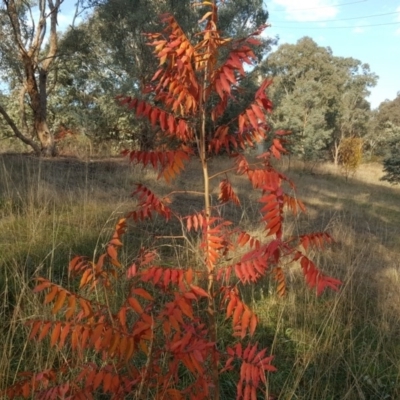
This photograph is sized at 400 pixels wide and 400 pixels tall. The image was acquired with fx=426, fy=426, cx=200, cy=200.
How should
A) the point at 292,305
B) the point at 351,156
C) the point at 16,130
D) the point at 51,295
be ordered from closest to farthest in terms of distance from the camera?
the point at 51,295, the point at 292,305, the point at 16,130, the point at 351,156

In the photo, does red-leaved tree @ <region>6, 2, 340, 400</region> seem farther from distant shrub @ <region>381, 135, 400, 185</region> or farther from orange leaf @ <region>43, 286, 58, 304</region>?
distant shrub @ <region>381, 135, 400, 185</region>

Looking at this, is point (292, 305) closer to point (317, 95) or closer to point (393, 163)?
point (393, 163)

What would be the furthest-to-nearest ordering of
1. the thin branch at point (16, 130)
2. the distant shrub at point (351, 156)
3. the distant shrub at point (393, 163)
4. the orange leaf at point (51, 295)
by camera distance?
the distant shrub at point (351, 156)
the distant shrub at point (393, 163)
the thin branch at point (16, 130)
the orange leaf at point (51, 295)

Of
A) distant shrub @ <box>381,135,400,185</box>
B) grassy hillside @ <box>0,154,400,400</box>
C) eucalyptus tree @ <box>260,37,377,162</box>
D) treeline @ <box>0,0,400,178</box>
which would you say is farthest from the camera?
eucalyptus tree @ <box>260,37,377,162</box>

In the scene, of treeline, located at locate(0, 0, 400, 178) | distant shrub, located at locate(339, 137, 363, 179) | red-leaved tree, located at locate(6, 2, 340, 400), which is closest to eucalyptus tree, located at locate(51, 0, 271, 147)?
treeline, located at locate(0, 0, 400, 178)

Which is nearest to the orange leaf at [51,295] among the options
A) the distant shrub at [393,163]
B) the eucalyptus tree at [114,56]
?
the eucalyptus tree at [114,56]

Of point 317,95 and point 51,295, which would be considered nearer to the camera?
point 51,295

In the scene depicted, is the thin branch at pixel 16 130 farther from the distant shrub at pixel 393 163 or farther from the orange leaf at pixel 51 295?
the distant shrub at pixel 393 163

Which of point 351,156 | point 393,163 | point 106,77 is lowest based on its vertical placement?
point 393,163

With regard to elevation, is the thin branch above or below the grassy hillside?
above

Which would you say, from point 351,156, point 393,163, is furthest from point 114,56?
point 393,163

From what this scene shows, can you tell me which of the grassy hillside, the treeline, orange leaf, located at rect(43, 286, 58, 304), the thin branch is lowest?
the grassy hillside

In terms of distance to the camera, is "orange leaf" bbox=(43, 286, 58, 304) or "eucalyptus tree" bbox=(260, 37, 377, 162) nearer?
"orange leaf" bbox=(43, 286, 58, 304)

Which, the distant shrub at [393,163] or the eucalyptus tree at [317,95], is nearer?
the distant shrub at [393,163]
